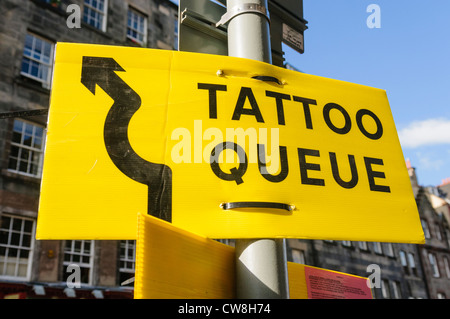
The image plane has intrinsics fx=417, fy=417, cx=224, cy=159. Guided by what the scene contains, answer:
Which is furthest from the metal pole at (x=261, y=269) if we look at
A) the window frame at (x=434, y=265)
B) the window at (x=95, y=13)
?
the window frame at (x=434, y=265)

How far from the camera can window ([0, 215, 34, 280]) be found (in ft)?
41.8

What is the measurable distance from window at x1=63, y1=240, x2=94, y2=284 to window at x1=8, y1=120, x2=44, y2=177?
2708 millimetres

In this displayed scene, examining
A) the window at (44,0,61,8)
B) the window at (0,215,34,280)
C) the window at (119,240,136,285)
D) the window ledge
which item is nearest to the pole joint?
the window at (0,215,34,280)

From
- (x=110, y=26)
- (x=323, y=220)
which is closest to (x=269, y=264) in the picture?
(x=323, y=220)

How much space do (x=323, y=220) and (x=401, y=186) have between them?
0.63 meters

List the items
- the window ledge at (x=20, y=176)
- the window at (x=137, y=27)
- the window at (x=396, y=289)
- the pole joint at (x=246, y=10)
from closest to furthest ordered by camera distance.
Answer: the pole joint at (x=246, y=10) < the window ledge at (x=20, y=176) < the window at (x=137, y=27) < the window at (x=396, y=289)

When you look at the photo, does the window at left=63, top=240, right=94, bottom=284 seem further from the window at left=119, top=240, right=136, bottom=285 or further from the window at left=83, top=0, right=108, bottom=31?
the window at left=83, top=0, right=108, bottom=31

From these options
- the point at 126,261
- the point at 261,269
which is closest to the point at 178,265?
the point at 261,269

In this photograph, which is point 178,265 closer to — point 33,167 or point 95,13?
point 33,167

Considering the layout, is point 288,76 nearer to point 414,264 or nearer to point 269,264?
point 269,264

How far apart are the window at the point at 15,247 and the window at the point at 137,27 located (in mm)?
9604

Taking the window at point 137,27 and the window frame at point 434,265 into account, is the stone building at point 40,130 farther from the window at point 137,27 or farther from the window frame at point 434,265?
the window frame at point 434,265

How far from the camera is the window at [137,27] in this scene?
1912 cm

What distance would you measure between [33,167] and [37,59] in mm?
4184
